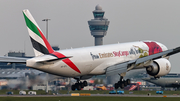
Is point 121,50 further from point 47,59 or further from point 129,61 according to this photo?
point 47,59

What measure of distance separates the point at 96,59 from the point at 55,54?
21.8ft

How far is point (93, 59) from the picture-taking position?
47.7 metres

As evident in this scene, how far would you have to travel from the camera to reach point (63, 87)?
77375mm

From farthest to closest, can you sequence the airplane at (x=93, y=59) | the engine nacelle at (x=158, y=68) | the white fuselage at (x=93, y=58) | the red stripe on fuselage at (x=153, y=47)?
the red stripe on fuselage at (x=153, y=47)
the engine nacelle at (x=158, y=68)
the white fuselage at (x=93, y=58)
the airplane at (x=93, y=59)

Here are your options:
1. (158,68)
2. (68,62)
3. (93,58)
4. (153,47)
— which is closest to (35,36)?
(68,62)

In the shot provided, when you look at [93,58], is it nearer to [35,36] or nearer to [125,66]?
[125,66]

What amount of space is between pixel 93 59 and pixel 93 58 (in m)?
0.12

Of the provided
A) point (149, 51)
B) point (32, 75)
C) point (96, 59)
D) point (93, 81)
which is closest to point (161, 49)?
point (149, 51)

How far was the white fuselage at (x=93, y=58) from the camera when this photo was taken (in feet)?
144

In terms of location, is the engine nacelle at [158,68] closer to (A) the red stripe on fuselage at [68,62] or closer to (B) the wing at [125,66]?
(B) the wing at [125,66]

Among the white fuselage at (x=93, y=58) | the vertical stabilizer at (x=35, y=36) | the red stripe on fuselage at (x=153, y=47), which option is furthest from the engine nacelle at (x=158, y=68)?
the vertical stabilizer at (x=35, y=36)

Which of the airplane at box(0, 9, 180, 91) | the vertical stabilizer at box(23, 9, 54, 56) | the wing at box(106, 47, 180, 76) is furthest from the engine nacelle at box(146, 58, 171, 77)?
the vertical stabilizer at box(23, 9, 54, 56)

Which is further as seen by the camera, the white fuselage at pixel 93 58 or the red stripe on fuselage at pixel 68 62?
the white fuselage at pixel 93 58

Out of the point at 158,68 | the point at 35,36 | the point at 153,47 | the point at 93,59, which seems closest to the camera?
the point at 35,36
